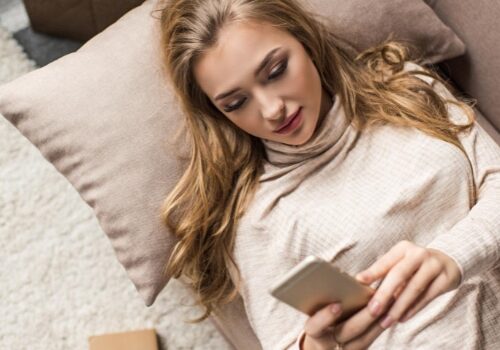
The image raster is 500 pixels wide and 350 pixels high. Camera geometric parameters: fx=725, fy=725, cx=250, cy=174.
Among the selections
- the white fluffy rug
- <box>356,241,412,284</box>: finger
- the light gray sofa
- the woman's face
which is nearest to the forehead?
the woman's face

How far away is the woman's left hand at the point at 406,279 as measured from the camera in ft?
3.21

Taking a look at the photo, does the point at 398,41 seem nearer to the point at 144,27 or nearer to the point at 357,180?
the point at 357,180

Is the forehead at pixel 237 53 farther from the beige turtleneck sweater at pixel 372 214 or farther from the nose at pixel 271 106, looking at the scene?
the beige turtleneck sweater at pixel 372 214

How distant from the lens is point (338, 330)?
103 cm

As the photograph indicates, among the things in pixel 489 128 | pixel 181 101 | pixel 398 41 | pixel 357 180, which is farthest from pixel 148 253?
pixel 489 128

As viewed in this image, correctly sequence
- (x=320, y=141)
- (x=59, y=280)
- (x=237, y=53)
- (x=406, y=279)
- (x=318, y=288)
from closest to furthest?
(x=318, y=288) → (x=406, y=279) → (x=237, y=53) → (x=320, y=141) → (x=59, y=280)

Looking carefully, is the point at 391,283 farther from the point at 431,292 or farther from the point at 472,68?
the point at 472,68

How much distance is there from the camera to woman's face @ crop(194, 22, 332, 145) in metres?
1.13

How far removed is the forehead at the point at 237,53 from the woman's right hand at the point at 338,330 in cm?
39

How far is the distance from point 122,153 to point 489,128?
29.6 inches

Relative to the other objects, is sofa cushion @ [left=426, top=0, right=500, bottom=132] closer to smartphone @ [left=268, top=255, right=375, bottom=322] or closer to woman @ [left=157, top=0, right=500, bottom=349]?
woman @ [left=157, top=0, right=500, bottom=349]

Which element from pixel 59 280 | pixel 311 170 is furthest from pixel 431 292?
pixel 59 280

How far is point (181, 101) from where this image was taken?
125 cm

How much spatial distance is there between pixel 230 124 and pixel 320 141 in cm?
16
